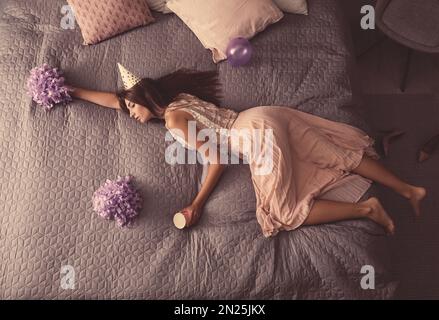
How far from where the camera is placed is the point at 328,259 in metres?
1.56

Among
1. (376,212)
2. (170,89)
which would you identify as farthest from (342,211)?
(170,89)

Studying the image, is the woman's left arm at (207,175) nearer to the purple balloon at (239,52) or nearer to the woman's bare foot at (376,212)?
the purple balloon at (239,52)

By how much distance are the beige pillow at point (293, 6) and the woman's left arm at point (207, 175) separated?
29.4 inches

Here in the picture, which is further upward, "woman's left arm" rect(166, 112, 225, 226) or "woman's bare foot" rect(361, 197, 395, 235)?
"woman's left arm" rect(166, 112, 225, 226)

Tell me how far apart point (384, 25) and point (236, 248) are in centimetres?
132

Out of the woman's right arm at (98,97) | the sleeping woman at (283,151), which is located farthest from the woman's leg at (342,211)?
the woman's right arm at (98,97)

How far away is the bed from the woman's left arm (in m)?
0.03

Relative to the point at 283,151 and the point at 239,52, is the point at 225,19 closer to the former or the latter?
the point at 239,52

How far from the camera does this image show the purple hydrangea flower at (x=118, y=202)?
5.26ft

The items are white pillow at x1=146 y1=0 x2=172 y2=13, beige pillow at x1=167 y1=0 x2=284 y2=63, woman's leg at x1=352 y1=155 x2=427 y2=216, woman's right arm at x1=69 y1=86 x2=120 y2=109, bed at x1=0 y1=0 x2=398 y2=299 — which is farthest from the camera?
white pillow at x1=146 y1=0 x2=172 y2=13

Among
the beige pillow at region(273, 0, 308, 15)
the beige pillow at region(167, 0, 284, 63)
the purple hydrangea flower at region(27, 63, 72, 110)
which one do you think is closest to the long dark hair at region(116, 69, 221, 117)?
the beige pillow at region(167, 0, 284, 63)

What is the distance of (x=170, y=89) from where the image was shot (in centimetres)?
183

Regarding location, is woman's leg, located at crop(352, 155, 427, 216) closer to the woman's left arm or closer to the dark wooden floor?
the dark wooden floor

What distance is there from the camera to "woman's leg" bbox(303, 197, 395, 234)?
1602mm
